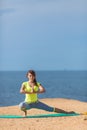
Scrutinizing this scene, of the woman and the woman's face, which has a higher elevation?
the woman's face

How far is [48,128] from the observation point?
13227mm

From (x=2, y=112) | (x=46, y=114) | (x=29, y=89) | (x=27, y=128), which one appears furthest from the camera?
(x=2, y=112)

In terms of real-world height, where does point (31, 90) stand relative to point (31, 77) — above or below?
below

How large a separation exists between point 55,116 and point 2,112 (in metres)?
2.20

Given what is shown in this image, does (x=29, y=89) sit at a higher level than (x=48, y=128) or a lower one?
higher

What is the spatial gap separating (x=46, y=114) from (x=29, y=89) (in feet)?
4.12

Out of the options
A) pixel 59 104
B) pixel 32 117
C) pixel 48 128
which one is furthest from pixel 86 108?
pixel 48 128

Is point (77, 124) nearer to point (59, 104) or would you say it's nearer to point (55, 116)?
point (55, 116)

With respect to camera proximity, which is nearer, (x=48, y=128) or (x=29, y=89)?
(x=48, y=128)

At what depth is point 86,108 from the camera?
17.4 metres

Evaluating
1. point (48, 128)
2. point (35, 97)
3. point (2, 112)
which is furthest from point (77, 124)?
point (2, 112)

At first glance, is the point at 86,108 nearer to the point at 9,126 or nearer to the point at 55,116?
the point at 55,116

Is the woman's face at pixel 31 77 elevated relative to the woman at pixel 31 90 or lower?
elevated

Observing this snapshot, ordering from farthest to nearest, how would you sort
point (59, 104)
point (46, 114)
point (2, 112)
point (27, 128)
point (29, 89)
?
point (59, 104) < point (2, 112) < point (46, 114) < point (29, 89) < point (27, 128)
